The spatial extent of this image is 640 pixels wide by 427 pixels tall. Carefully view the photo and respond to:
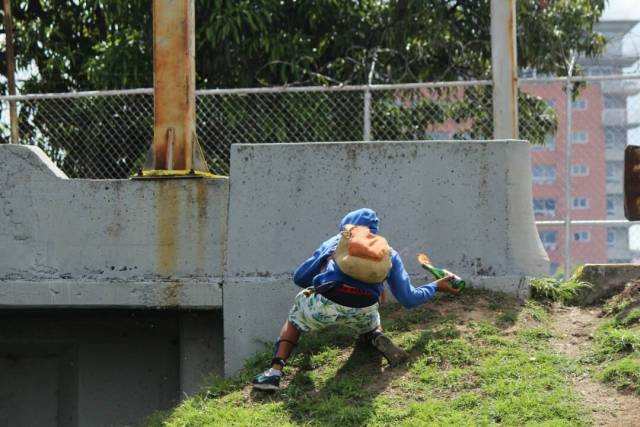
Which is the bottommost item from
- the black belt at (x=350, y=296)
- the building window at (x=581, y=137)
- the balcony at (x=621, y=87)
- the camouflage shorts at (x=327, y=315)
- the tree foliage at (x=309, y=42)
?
the camouflage shorts at (x=327, y=315)

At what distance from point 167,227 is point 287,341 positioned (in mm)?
1492

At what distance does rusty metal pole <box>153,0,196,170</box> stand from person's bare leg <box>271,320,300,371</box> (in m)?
1.86

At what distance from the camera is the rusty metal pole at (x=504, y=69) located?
8.08 metres

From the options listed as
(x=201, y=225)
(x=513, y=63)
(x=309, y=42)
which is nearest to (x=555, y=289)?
(x=513, y=63)

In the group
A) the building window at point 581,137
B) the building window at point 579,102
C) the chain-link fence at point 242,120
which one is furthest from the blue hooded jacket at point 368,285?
the building window at point 581,137

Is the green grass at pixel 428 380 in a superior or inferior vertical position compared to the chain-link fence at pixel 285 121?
inferior

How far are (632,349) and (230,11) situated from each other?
6757 mm

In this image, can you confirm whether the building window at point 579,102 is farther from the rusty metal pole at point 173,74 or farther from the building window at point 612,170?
the building window at point 612,170

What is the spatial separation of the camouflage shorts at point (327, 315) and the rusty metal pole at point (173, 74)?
6.10 feet

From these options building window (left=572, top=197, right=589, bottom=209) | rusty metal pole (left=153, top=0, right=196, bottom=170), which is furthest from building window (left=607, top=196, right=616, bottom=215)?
rusty metal pole (left=153, top=0, right=196, bottom=170)

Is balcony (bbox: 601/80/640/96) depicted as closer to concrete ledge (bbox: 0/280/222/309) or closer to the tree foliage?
the tree foliage

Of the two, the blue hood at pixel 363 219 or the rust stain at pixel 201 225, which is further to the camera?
the rust stain at pixel 201 225

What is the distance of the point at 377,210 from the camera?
728 centimetres

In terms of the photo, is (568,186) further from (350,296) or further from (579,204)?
(579,204)
